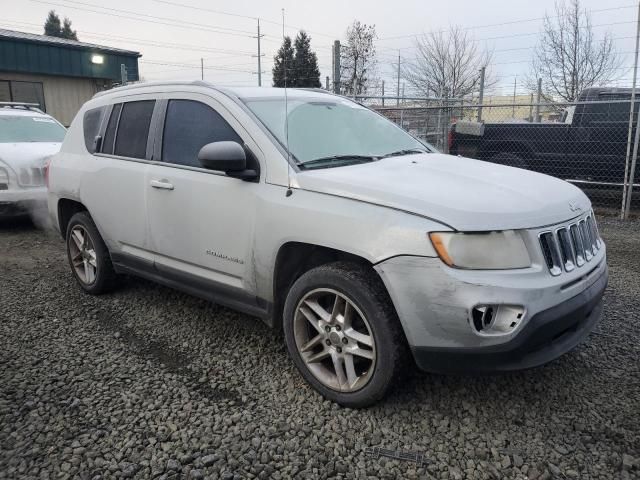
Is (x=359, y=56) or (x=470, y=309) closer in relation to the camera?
(x=470, y=309)

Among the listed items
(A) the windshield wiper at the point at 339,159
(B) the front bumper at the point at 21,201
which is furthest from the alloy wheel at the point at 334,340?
(B) the front bumper at the point at 21,201

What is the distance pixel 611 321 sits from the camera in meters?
3.85

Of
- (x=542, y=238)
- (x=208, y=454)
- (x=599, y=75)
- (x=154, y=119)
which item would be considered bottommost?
(x=208, y=454)

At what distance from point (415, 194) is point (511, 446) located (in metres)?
1.27

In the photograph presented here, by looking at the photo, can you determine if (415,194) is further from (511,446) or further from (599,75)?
(599,75)

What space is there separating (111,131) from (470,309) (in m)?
3.22

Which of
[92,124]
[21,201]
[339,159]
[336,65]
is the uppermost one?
[336,65]

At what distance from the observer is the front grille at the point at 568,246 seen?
2.50 meters

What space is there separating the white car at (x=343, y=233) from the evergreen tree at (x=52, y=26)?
63502mm

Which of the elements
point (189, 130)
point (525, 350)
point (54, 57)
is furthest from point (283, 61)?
point (54, 57)

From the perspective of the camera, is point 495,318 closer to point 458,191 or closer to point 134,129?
point 458,191

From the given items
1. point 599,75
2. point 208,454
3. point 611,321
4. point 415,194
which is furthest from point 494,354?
point 599,75

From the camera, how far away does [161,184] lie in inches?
140

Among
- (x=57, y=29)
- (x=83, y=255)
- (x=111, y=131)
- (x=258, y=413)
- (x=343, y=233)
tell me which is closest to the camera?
(x=343, y=233)
